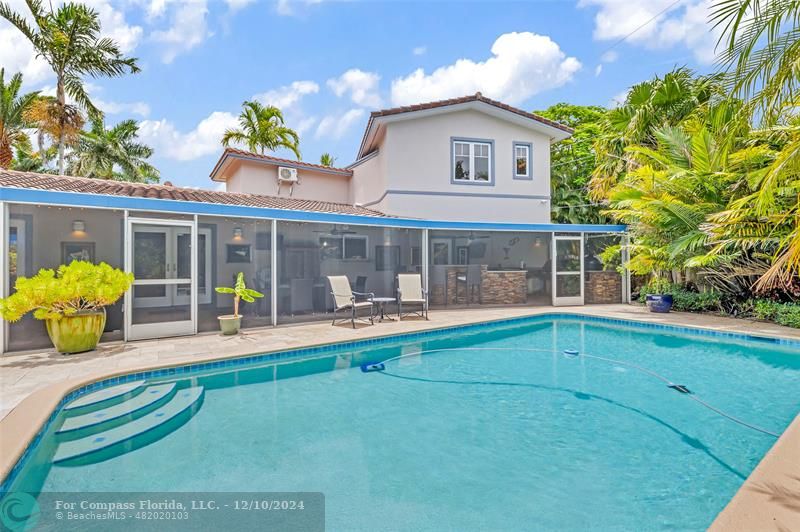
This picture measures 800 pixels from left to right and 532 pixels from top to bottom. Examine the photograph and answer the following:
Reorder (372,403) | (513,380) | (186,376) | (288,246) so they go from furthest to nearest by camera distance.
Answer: (288,246) < (513,380) < (186,376) < (372,403)

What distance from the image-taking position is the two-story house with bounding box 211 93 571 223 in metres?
13.6

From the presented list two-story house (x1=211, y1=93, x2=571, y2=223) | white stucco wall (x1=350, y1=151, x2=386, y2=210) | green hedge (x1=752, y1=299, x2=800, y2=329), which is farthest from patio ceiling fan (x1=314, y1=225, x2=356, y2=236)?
green hedge (x1=752, y1=299, x2=800, y2=329)

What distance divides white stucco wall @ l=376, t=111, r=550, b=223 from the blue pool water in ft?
25.2

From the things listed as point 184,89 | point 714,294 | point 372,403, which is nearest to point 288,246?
point 372,403

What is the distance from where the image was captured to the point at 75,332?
6.43 meters

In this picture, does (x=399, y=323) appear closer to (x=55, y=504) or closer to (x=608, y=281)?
(x=55, y=504)

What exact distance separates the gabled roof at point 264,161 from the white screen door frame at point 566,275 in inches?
354

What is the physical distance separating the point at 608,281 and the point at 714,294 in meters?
3.05

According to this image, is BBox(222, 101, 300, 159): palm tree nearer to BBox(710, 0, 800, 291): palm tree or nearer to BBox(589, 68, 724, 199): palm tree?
BBox(589, 68, 724, 199): palm tree

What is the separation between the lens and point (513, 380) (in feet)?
20.5

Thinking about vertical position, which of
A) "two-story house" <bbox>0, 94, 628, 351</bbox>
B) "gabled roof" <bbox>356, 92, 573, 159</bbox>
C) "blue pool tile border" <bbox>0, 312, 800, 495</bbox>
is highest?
"gabled roof" <bbox>356, 92, 573, 159</bbox>

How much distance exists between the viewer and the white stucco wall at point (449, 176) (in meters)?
13.6

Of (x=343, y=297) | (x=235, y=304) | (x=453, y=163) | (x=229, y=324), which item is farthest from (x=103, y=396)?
(x=453, y=163)

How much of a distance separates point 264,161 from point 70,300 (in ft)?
31.8
